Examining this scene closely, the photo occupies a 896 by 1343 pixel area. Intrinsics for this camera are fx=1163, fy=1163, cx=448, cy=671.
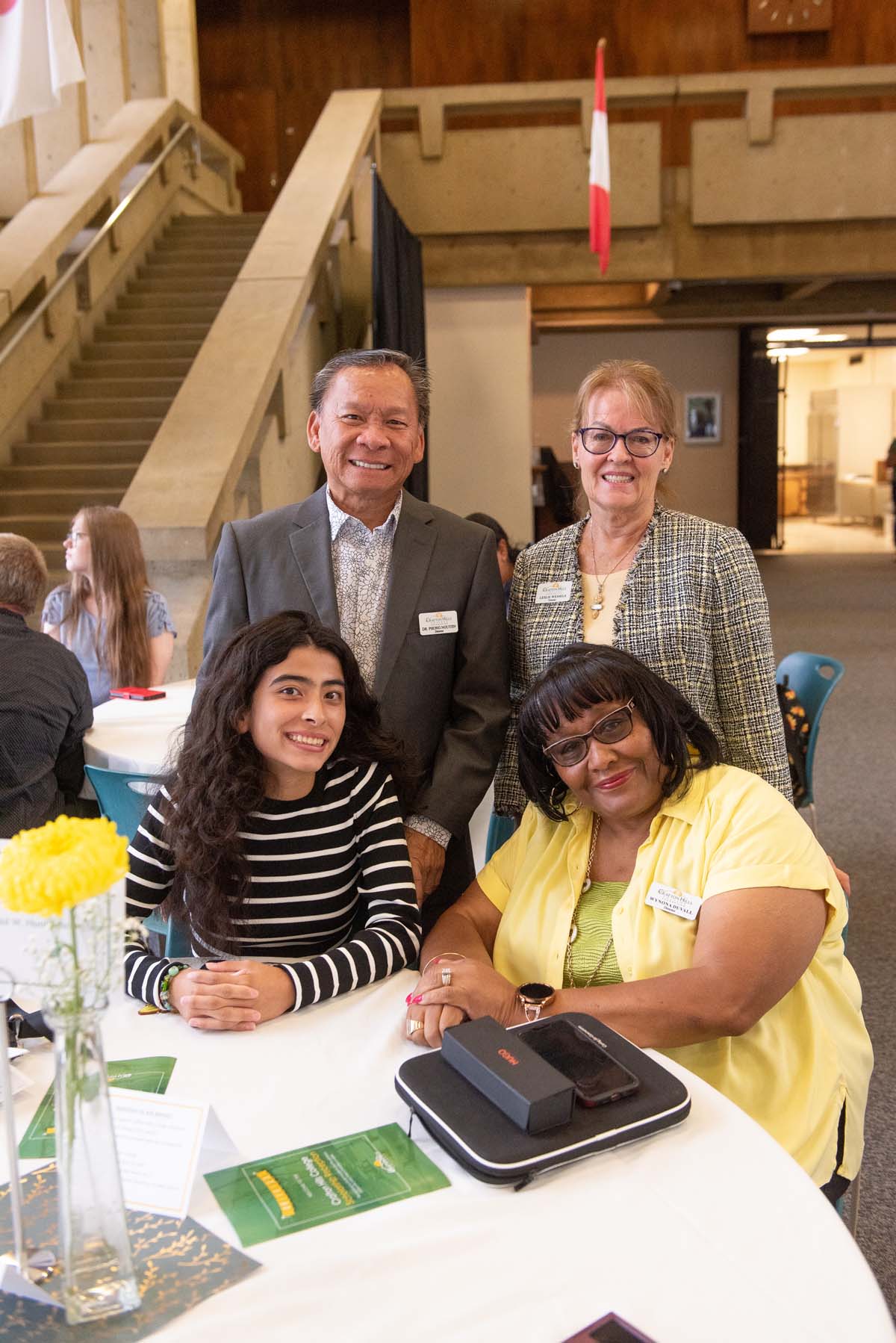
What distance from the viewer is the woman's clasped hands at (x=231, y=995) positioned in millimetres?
1545

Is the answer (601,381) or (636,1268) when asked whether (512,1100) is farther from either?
(601,381)

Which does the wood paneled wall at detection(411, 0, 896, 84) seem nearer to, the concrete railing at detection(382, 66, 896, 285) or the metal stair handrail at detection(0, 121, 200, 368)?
the concrete railing at detection(382, 66, 896, 285)

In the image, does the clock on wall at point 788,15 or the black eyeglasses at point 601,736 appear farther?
the clock on wall at point 788,15

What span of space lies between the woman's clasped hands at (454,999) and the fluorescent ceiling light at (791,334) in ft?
52.5

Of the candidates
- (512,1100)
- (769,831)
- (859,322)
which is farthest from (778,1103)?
(859,322)

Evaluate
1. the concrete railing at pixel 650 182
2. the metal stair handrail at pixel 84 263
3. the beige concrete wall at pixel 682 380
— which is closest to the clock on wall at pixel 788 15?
the concrete railing at pixel 650 182

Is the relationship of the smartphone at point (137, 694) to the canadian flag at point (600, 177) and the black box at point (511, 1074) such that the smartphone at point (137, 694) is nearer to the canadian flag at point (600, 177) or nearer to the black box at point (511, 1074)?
the black box at point (511, 1074)

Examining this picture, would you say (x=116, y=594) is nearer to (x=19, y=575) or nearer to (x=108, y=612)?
(x=108, y=612)

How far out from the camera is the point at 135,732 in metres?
3.25

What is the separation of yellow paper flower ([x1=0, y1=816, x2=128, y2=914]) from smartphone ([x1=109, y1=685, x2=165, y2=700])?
9.44 feet

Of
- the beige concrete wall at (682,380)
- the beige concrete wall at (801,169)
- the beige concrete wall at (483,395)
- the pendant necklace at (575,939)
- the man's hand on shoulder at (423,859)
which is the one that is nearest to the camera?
the pendant necklace at (575,939)

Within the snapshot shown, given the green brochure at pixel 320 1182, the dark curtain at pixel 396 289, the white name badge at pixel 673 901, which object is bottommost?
the green brochure at pixel 320 1182

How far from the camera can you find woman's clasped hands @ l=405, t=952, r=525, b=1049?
1521 millimetres

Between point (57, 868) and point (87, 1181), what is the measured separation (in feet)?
0.88
